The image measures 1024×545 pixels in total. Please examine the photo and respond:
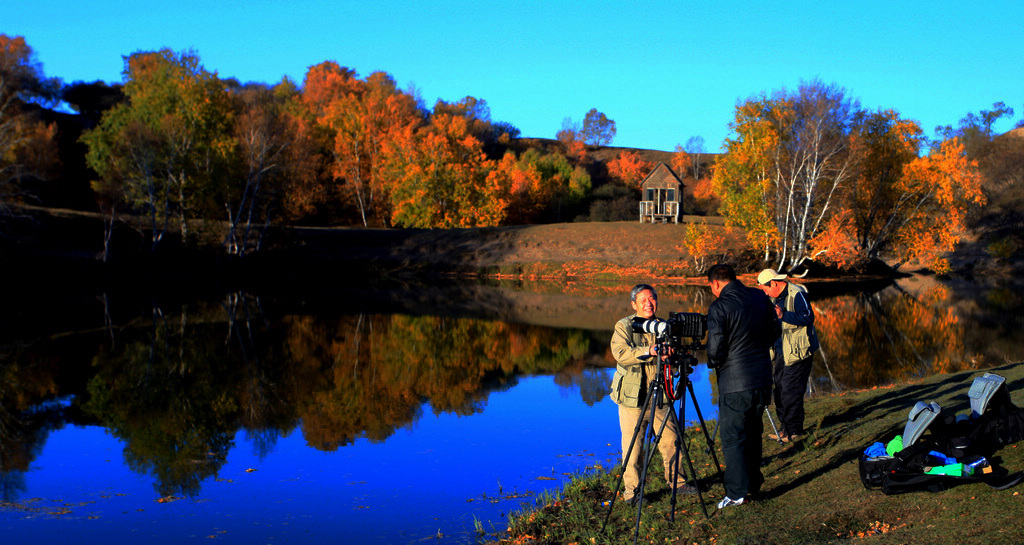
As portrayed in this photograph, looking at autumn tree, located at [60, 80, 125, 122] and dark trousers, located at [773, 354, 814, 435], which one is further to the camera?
autumn tree, located at [60, 80, 125, 122]

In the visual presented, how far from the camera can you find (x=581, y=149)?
347ft

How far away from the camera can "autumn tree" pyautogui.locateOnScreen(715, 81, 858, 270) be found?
125 feet

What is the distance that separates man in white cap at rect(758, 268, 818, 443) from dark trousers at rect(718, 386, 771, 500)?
240cm

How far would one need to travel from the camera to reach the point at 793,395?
8.88 m

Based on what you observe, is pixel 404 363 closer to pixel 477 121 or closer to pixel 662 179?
pixel 662 179

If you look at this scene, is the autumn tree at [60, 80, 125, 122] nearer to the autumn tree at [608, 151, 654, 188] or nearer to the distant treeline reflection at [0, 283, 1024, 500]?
the autumn tree at [608, 151, 654, 188]

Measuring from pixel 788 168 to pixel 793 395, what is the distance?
1348 inches

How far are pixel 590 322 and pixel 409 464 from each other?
1524 cm

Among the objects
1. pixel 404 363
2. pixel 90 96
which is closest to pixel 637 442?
pixel 404 363

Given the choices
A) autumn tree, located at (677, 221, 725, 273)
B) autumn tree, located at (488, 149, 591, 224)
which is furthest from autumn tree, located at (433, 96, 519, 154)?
autumn tree, located at (677, 221, 725, 273)

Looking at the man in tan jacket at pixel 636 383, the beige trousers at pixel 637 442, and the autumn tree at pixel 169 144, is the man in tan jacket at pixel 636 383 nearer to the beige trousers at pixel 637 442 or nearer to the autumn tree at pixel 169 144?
the beige trousers at pixel 637 442

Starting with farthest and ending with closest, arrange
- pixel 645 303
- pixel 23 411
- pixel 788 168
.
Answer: pixel 788 168
pixel 23 411
pixel 645 303

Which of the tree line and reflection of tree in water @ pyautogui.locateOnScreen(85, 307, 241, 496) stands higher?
the tree line

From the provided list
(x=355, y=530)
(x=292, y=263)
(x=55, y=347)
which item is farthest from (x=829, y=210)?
(x=355, y=530)
